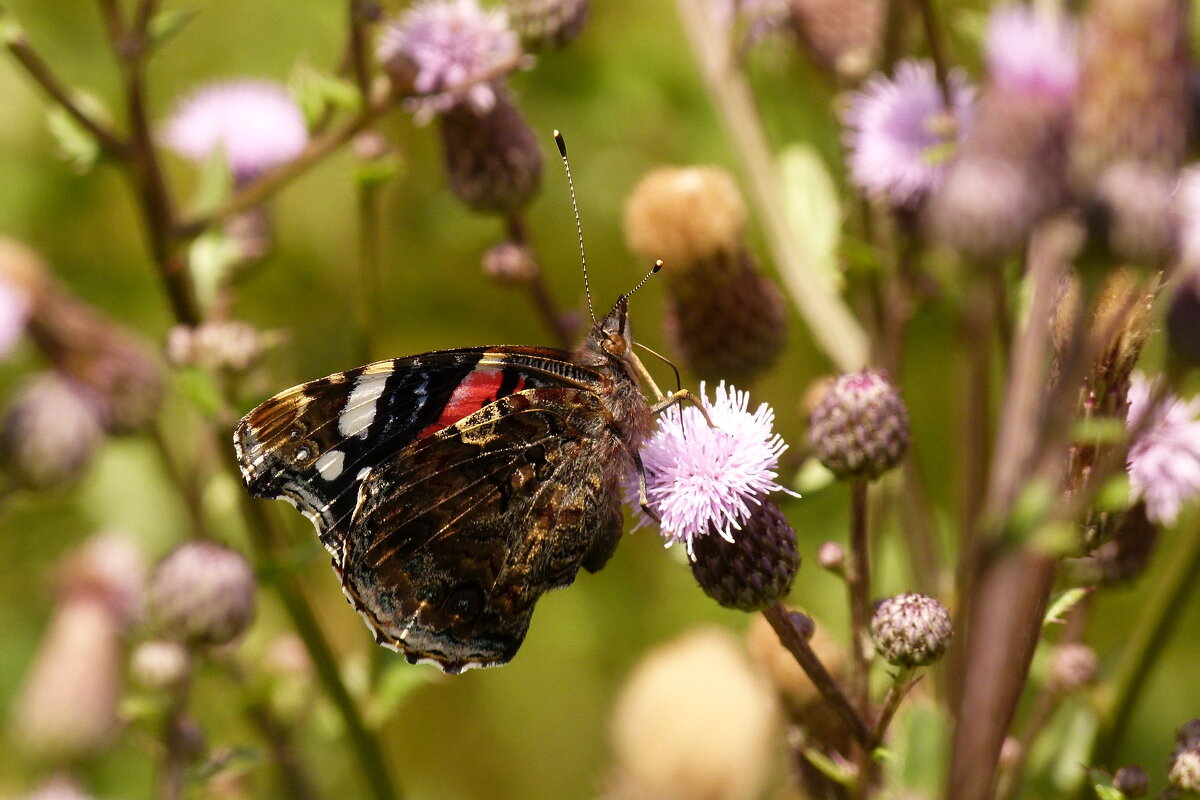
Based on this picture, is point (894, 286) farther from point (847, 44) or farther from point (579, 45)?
point (579, 45)

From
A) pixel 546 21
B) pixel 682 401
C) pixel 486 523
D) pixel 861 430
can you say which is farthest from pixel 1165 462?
pixel 546 21

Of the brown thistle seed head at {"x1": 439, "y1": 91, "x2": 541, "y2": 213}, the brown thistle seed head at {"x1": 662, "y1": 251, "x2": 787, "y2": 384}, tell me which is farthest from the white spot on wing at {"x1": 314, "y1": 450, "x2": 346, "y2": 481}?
the brown thistle seed head at {"x1": 662, "y1": 251, "x2": 787, "y2": 384}

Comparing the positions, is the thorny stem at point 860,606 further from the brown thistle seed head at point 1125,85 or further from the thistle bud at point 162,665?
the thistle bud at point 162,665

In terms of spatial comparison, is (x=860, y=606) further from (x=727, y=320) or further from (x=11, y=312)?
(x=11, y=312)

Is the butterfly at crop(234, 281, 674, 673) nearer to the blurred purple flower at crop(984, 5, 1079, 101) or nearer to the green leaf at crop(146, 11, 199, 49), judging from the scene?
the green leaf at crop(146, 11, 199, 49)

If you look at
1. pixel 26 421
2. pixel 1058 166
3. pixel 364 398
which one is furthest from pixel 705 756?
pixel 26 421

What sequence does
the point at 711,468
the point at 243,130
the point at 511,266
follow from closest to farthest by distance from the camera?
the point at 711,468, the point at 511,266, the point at 243,130

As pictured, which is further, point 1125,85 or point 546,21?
point 546,21
